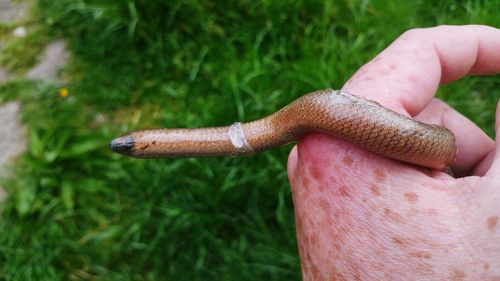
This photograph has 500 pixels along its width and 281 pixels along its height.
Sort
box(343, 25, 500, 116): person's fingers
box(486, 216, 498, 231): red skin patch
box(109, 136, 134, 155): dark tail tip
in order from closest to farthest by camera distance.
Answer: box(486, 216, 498, 231): red skin patch < box(343, 25, 500, 116): person's fingers < box(109, 136, 134, 155): dark tail tip

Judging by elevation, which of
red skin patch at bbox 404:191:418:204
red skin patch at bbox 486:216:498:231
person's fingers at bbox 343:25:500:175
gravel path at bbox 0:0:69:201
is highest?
person's fingers at bbox 343:25:500:175

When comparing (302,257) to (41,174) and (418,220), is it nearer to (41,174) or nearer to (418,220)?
(418,220)

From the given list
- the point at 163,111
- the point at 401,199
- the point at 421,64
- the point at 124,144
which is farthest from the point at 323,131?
the point at 163,111

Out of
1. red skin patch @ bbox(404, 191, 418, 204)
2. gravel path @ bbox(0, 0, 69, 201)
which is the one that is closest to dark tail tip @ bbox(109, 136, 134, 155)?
red skin patch @ bbox(404, 191, 418, 204)

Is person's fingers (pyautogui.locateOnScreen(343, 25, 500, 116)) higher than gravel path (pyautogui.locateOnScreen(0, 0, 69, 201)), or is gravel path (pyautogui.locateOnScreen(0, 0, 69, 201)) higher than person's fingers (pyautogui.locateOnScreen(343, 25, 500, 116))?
person's fingers (pyautogui.locateOnScreen(343, 25, 500, 116))

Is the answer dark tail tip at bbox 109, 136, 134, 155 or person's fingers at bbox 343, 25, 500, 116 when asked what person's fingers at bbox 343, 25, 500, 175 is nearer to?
person's fingers at bbox 343, 25, 500, 116

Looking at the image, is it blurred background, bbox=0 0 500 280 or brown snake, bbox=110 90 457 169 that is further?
blurred background, bbox=0 0 500 280

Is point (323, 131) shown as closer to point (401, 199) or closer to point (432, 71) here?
point (401, 199)

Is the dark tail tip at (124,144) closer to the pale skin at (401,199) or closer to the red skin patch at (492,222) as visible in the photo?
the pale skin at (401,199)
